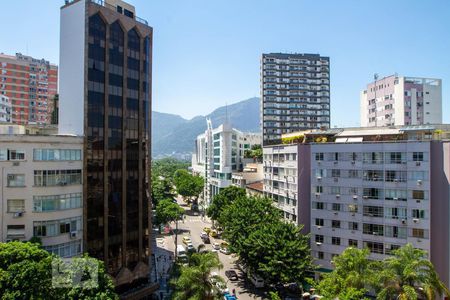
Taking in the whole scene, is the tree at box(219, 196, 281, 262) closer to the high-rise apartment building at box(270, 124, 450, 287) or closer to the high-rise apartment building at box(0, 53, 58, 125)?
the high-rise apartment building at box(270, 124, 450, 287)

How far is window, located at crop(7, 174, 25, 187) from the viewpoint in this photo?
2850cm

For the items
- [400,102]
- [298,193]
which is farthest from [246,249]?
[400,102]

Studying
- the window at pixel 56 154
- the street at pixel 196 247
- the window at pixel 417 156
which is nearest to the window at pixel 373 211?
the window at pixel 417 156

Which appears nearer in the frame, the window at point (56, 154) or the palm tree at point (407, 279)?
the palm tree at point (407, 279)

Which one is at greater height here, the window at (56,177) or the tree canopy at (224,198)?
the window at (56,177)

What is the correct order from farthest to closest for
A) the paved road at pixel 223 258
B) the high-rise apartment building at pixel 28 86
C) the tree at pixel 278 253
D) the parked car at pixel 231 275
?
the high-rise apartment building at pixel 28 86, the parked car at pixel 231 275, the paved road at pixel 223 258, the tree at pixel 278 253

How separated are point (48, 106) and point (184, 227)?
2294 inches

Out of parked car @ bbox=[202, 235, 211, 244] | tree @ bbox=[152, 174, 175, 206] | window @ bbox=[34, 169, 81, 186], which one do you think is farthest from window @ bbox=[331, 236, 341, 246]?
tree @ bbox=[152, 174, 175, 206]

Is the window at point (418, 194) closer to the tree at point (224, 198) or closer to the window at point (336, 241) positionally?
the window at point (336, 241)

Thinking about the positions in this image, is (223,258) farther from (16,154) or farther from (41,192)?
(16,154)

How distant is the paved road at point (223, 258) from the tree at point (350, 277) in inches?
557

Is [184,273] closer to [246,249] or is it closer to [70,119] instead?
[246,249]

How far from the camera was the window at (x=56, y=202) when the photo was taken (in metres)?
Answer: 29.0

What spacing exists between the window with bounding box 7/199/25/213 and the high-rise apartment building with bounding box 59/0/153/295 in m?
5.47
